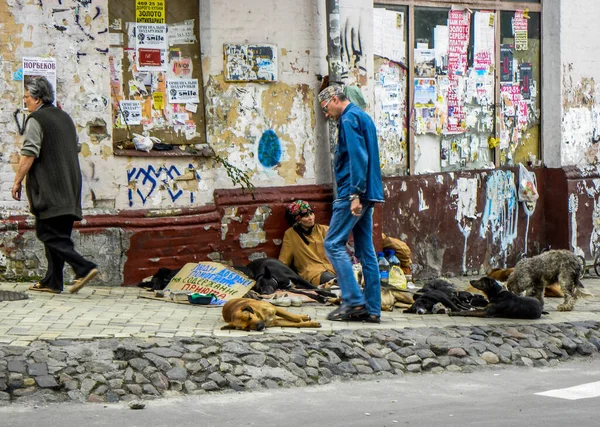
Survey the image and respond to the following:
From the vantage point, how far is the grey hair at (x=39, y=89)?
9.83 meters

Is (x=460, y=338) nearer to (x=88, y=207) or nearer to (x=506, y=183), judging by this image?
(x=88, y=207)

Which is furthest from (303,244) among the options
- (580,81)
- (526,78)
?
(580,81)

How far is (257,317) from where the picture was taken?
26.9ft

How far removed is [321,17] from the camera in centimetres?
1192

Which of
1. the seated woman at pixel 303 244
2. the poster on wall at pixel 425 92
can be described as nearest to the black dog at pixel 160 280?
the seated woman at pixel 303 244

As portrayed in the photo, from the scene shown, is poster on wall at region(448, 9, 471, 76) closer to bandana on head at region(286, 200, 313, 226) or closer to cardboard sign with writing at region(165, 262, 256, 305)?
bandana on head at region(286, 200, 313, 226)

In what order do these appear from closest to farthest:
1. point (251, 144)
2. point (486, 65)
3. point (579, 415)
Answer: point (579, 415)
point (251, 144)
point (486, 65)

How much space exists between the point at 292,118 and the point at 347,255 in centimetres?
320

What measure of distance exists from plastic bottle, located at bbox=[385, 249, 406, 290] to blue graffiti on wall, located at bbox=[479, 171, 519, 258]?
6.28ft

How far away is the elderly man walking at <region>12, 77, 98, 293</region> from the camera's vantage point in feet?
31.9

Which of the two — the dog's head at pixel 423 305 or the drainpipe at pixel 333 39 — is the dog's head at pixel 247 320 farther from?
the drainpipe at pixel 333 39

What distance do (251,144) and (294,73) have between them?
873 mm

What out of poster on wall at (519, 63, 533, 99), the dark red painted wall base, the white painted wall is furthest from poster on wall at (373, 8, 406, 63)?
poster on wall at (519, 63, 533, 99)

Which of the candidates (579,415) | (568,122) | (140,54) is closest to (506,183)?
(568,122)
